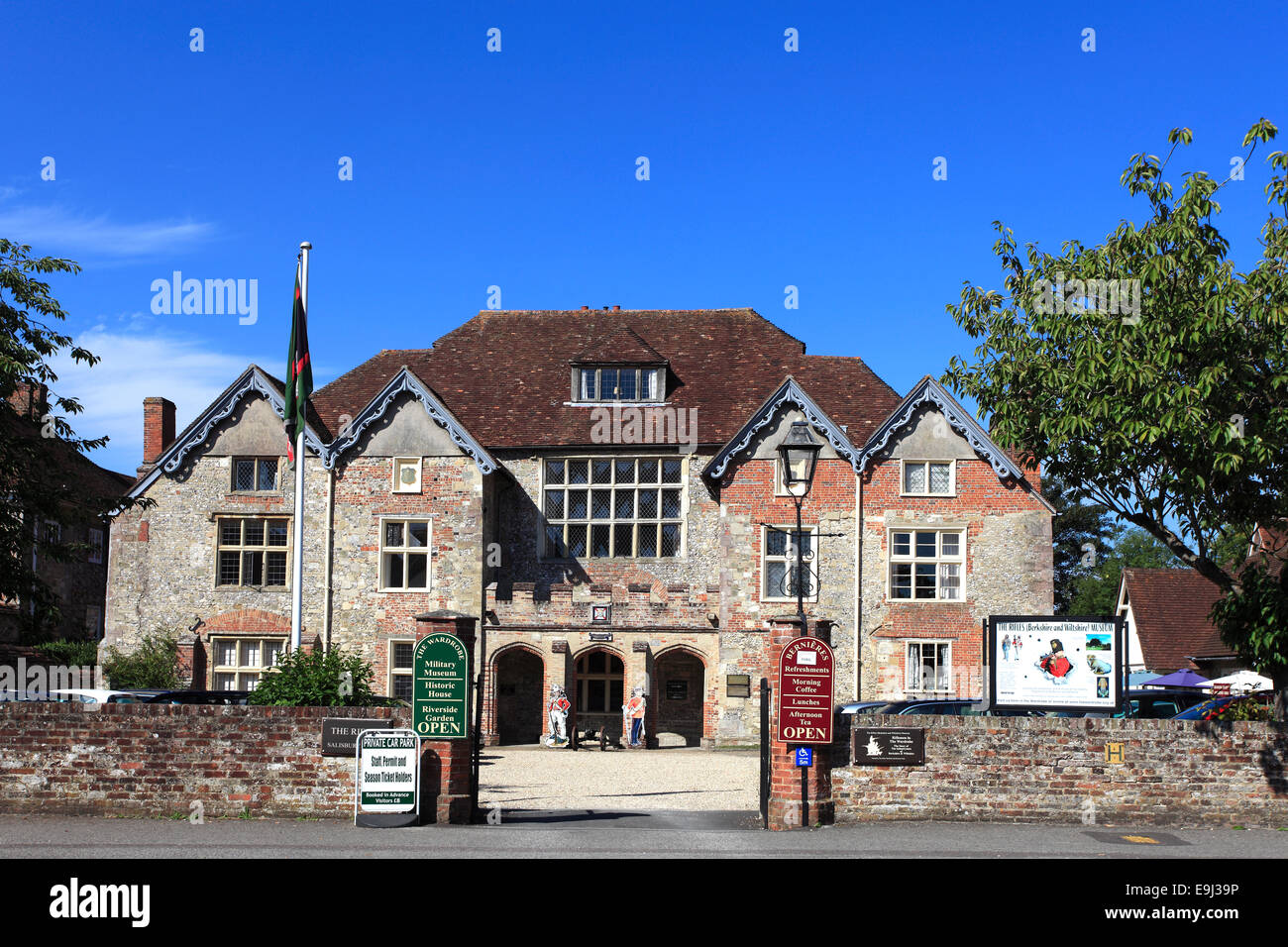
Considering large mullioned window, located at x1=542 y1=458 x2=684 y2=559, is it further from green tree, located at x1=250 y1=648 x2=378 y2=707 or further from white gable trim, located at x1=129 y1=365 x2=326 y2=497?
green tree, located at x1=250 y1=648 x2=378 y2=707

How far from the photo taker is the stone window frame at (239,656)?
32.0 meters

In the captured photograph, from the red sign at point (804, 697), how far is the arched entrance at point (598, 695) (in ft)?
56.0

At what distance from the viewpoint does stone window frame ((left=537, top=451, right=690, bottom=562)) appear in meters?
33.4

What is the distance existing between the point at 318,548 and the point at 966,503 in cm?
1690

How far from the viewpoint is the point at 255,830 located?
583 inches

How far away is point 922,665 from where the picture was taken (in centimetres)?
3098

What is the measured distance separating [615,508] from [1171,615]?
79.6 ft

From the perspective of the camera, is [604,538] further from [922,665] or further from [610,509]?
[922,665]

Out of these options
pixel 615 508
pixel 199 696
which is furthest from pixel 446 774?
pixel 615 508

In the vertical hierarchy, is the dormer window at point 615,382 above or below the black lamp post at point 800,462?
above

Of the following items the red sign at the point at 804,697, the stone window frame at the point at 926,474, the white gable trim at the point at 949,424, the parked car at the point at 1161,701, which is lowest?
the parked car at the point at 1161,701

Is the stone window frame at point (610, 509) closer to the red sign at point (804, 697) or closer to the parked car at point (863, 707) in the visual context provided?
the parked car at point (863, 707)

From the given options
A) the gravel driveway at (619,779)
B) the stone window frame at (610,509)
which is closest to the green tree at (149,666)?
the gravel driveway at (619,779)

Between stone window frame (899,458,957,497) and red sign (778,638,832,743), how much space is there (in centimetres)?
1668
